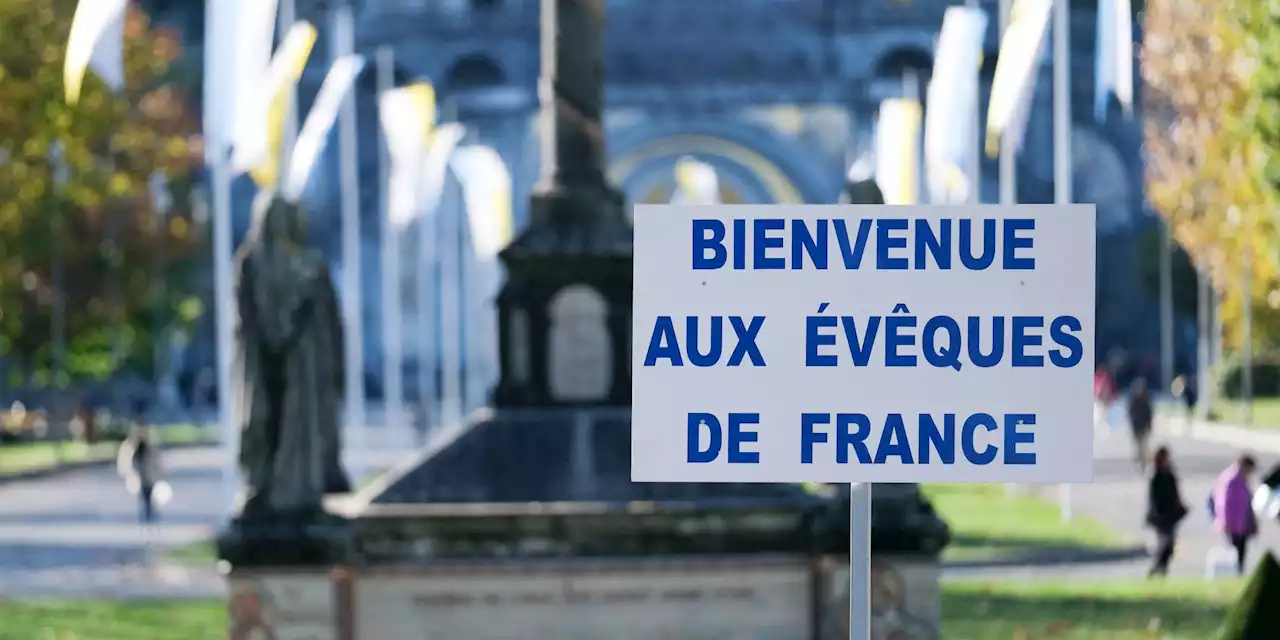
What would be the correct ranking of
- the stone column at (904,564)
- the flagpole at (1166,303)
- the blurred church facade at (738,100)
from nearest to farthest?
the stone column at (904,564) < the flagpole at (1166,303) < the blurred church facade at (738,100)

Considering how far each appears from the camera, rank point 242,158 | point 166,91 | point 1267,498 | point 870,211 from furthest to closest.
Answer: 1. point 166,91
2. point 242,158
3. point 1267,498
4. point 870,211

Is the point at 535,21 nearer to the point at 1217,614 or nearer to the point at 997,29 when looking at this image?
the point at 997,29

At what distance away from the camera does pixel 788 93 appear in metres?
83.1

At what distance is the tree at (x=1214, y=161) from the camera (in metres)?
36.4

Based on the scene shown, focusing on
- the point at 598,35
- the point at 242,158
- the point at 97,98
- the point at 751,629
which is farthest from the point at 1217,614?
the point at 97,98

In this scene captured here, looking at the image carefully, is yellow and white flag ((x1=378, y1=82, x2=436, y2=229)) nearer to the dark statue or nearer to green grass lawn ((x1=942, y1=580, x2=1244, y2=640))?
green grass lawn ((x1=942, y1=580, x2=1244, y2=640))

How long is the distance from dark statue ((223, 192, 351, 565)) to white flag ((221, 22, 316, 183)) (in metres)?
13.3

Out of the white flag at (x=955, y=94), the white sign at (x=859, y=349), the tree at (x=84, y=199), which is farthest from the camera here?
the tree at (x=84, y=199)

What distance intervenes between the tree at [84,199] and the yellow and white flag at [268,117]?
1148cm

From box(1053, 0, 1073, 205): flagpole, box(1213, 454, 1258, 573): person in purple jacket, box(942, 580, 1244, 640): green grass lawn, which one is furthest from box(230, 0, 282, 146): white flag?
box(1213, 454, 1258, 573): person in purple jacket

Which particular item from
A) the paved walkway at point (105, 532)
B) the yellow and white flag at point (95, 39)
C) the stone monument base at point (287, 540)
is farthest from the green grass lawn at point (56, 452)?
the stone monument base at point (287, 540)

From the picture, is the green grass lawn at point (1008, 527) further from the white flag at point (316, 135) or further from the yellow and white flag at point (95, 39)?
the white flag at point (316, 135)

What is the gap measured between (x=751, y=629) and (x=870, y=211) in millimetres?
8306

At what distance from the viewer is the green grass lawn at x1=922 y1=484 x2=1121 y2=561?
25.2 meters
